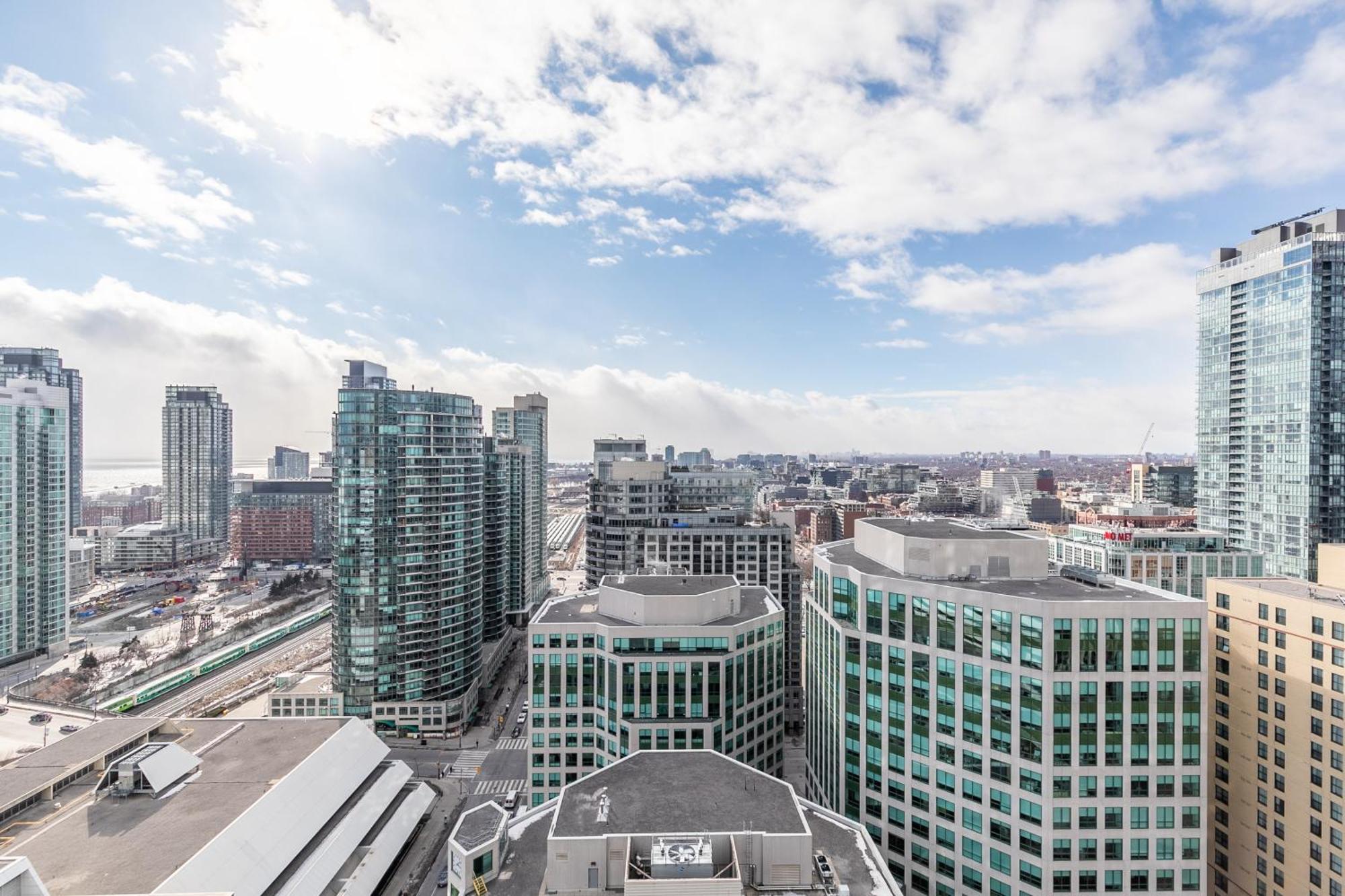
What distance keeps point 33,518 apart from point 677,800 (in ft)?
683

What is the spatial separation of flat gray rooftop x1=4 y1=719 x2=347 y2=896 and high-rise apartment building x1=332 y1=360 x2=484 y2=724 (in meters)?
41.5

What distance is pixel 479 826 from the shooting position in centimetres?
5350

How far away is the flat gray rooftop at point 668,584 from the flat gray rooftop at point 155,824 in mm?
47264

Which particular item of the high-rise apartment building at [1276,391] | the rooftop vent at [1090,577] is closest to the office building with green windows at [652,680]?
the rooftop vent at [1090,577]

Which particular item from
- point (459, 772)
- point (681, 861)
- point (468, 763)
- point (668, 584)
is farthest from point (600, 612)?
point (468, 763)

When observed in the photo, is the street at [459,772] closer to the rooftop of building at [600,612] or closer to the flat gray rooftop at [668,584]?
the rooftop of building at [600,612]

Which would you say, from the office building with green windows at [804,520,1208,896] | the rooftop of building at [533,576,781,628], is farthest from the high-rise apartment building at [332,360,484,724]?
the office building with green windows at [804,520,1208,896]

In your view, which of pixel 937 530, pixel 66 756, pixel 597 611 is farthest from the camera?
pixel 597 611

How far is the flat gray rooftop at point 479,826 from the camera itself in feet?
167

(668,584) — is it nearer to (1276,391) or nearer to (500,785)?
(500,785)

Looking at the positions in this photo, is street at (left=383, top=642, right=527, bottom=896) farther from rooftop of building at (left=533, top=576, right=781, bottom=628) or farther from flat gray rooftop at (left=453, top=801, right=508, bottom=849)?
flat gray rooftop at (left=453, top=801, right=508, bottom=849)

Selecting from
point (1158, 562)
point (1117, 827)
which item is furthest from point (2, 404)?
point (1158, 562)

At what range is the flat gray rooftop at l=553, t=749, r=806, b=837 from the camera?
47031 millimetres

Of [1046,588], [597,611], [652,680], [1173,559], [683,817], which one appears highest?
[1046,588]
